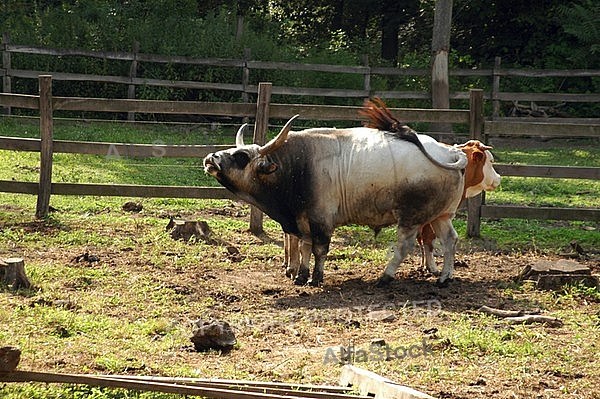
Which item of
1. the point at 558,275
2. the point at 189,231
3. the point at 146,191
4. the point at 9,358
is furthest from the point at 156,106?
the point at 9,358

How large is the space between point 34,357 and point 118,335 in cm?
82

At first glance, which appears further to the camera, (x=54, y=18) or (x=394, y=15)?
(x=394, y=15)

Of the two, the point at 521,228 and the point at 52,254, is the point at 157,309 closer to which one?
the point at 52,254

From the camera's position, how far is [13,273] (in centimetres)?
819

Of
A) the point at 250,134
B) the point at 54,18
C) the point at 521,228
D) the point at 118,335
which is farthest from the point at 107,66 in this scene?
the point at 118,335

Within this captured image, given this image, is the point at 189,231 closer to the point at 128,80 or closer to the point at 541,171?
the point at 541,171

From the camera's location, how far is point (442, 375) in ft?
20.4

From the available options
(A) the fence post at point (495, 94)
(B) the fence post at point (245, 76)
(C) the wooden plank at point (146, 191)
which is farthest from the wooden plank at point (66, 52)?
(C) the wooden plank at point (146, 191)

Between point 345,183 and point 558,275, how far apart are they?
212cm

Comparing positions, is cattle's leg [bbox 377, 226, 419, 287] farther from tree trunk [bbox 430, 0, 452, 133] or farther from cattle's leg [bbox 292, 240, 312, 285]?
tree trunk [bbox 430, 0, 452, 133]

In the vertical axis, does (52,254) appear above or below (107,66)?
below

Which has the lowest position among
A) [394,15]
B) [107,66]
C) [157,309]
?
[157,309]

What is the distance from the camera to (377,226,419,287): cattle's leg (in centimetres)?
918

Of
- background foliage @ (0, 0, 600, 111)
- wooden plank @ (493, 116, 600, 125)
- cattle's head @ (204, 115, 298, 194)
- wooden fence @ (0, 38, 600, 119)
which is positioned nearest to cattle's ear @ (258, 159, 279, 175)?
cattle's head @ (204, 115, 298, 194)
